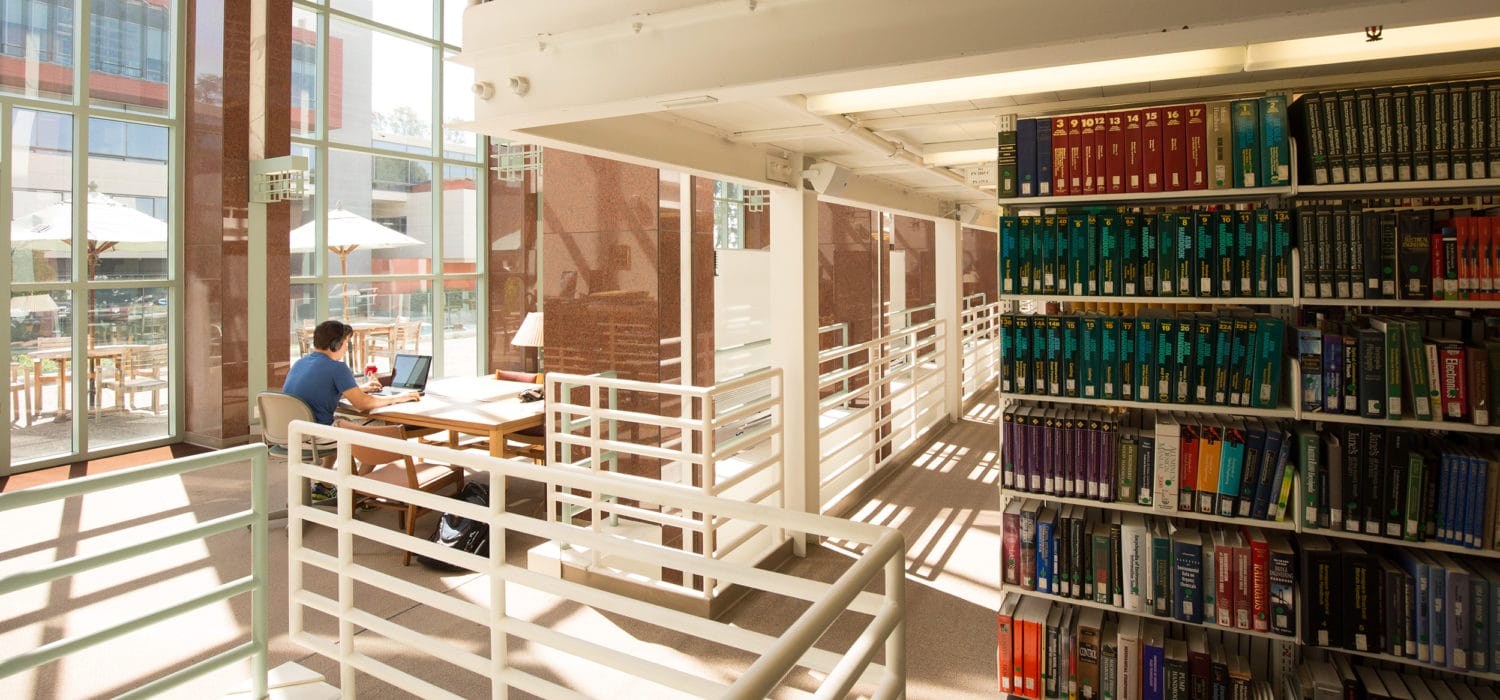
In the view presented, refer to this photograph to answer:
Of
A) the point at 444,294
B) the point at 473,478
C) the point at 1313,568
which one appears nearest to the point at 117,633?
the point at 1313,568

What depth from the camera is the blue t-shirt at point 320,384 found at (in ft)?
15.1

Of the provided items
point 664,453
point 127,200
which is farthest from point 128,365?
point 664,453

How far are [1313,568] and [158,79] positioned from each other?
27.5 ft

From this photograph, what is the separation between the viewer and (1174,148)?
7.95ft

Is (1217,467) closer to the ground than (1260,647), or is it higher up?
higher up

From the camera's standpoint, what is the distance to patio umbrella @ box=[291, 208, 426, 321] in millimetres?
7508

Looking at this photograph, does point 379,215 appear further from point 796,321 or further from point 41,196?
point 796,321

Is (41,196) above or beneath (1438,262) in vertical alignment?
above

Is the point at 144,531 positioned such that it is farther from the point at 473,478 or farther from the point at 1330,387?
the point at 1330,387

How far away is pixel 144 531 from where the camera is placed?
182 inches

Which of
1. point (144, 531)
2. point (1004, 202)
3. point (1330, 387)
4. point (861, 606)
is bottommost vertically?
point (144, 531)

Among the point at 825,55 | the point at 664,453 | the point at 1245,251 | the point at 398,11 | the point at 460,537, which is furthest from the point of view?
the point at 398,11

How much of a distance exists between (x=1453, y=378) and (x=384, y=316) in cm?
856

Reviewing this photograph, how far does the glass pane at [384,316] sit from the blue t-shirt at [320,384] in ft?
10.8
